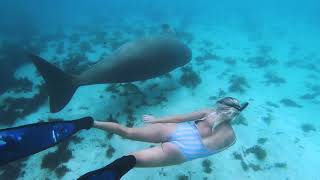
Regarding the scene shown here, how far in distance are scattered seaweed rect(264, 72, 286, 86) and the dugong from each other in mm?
4421

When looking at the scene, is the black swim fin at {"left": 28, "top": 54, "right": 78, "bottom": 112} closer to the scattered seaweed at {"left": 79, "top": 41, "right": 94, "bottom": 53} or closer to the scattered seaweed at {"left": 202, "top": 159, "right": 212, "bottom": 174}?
the scattered seaweed at {"left": 202, "top": 159, "right": 212, "bottom": 174}

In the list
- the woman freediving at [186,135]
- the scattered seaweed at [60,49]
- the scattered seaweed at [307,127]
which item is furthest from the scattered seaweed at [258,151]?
the scattered seaweed at [60,49]

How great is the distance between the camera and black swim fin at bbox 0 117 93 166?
4.19 m

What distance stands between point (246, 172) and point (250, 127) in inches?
73.9

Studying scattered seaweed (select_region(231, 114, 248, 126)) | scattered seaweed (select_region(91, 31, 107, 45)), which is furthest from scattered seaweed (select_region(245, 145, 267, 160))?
scattered seaweed (select_region(91, 31, 107, 45))

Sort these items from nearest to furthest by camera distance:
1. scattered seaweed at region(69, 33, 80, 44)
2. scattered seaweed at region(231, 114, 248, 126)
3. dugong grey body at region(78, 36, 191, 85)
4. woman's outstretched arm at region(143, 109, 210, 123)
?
woman's outstretched arm at region(143, 109, 210, 123) → dugong grey body at region(78, 36, 191, 85) → scattered seaweed at region(231, 114, 248, 126) → scattered seaweed at region(69, 33, 80, 44)

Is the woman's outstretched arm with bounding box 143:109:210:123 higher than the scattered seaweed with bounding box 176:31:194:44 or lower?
higher

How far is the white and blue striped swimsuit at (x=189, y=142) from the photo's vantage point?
5342mm

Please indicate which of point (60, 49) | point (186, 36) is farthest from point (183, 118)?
point (186, 36)

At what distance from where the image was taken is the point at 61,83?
792 centimetres

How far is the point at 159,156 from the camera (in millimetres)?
5129

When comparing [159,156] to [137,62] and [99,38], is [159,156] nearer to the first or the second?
[137,62]

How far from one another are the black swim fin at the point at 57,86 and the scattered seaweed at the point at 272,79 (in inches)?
313

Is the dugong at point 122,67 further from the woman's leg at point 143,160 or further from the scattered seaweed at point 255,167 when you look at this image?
the scattered seaweed at point 255,167
